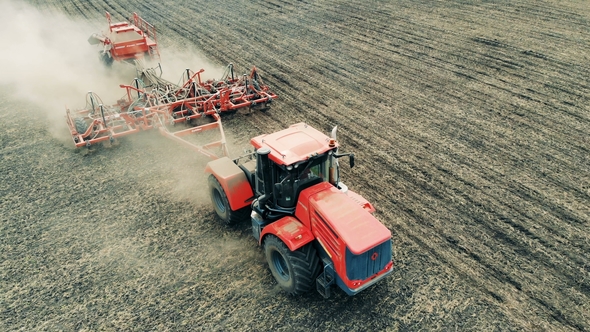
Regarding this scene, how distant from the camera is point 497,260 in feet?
22.0

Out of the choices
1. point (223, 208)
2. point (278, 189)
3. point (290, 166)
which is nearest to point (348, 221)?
point (290, 166)

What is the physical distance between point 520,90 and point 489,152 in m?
3.91

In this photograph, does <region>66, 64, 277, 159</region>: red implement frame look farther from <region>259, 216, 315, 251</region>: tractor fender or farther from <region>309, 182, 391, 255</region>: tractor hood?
<region>309, 182, 391, 255</region>: tractor hood

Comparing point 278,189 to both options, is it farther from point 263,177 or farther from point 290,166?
point 290,166

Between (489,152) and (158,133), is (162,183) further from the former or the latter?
(489,152)

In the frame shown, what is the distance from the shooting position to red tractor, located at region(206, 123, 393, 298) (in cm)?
531

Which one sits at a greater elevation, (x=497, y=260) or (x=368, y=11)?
(x=368, y=11)

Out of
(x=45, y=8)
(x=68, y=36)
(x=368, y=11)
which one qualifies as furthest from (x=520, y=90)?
(x=45, y=8)

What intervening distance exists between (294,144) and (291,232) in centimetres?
123

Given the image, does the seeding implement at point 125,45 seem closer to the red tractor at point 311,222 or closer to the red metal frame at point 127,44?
the red metal frame at point 127,44

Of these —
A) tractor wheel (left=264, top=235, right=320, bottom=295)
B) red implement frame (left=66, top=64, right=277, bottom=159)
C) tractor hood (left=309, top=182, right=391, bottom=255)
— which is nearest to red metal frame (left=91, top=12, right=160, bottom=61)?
red implement frame (left=66, top=64, right=277, bottom=159)

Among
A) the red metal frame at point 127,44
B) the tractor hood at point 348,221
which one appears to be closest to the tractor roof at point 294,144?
the tractor hood at point 348,221

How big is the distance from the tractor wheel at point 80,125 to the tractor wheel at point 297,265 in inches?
238

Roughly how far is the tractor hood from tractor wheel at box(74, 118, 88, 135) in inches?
256
